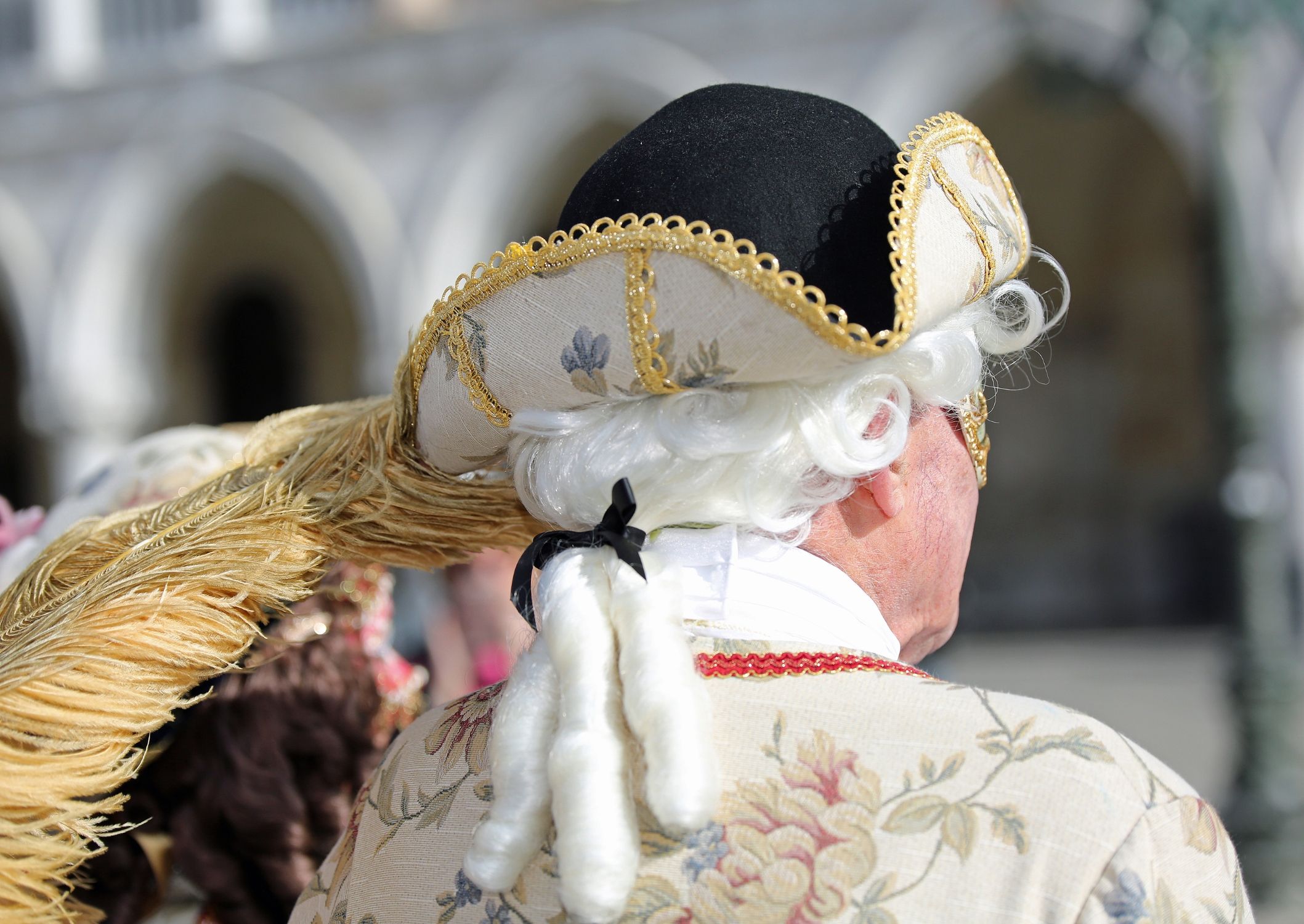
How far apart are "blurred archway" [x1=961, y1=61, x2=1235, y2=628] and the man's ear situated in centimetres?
1073

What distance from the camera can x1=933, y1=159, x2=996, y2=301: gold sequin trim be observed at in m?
0.99

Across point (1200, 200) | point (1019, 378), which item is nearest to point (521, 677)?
point (1019, 378)

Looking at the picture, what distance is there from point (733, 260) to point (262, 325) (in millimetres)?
12831

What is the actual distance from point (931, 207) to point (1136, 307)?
1240cm

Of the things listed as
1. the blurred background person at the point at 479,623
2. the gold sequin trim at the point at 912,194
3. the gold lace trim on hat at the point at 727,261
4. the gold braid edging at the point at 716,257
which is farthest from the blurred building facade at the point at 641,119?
the gold braid edging at the point at 716,257

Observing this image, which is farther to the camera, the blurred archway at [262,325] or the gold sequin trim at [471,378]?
the blurred archway at [262,325]

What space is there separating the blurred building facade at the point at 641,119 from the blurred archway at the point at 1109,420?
3 cm

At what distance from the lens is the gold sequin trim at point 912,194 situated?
893 mm

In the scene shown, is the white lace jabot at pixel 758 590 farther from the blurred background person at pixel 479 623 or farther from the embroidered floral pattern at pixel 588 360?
the blurred background person at pixel 479 623

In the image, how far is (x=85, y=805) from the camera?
1007 millimetres

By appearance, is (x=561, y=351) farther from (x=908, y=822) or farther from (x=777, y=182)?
(x=908, y=822)

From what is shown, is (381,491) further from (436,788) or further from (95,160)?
(95,160)

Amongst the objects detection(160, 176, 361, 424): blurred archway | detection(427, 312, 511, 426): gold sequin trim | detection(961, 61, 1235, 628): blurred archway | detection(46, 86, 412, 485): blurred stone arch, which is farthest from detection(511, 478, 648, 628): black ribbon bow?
detection(160, 176, 361, 424): blurred archway

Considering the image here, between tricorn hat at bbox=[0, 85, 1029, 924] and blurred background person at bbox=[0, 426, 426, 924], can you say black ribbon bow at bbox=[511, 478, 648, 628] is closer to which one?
tricorn hat at bbox=[0, 85, 1029, 924]
